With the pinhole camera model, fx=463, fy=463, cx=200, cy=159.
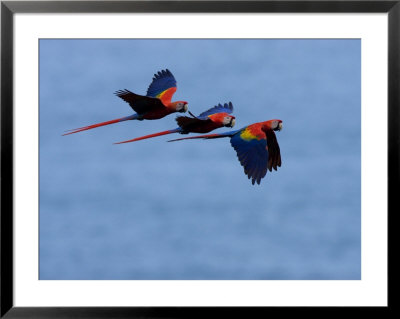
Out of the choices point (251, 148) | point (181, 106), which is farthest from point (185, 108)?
point (251, 148)

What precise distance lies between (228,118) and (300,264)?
46 cm

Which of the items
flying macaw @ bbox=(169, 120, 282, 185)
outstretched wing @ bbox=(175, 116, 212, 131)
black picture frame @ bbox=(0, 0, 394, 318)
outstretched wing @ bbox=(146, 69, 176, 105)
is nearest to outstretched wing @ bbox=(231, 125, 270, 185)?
flying macaw @ bbox=(169, 120, 282, 185)

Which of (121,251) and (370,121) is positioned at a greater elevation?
(370,121)

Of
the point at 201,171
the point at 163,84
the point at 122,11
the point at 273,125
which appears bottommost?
the point at 201,171

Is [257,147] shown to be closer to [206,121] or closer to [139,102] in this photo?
[206,121]

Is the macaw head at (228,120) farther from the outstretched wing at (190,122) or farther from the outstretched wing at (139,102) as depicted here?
the outstretched wing at (139,102)

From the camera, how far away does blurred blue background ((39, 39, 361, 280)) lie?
4.31ft

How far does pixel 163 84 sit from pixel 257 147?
0.33m

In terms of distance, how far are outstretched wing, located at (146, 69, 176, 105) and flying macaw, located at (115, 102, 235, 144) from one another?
0.27 ft

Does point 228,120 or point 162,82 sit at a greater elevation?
point 162,82

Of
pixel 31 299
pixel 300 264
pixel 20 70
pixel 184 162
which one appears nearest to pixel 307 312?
pixel 300 264

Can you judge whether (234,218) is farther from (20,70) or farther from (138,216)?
(20,70)

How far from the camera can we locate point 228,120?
1.35 meters

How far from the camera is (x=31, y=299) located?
129 centimetres
